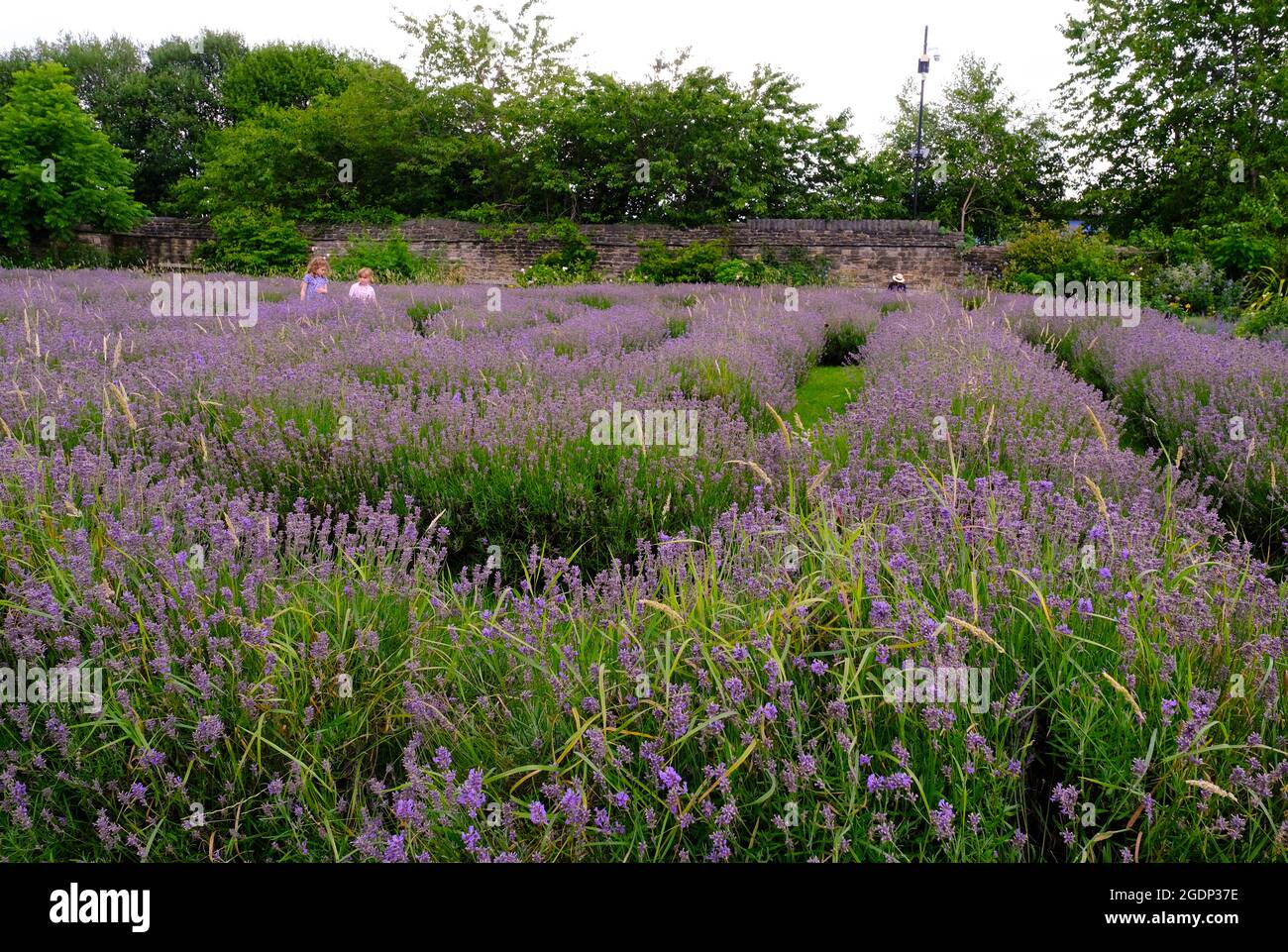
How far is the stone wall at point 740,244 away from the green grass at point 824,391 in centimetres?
1134

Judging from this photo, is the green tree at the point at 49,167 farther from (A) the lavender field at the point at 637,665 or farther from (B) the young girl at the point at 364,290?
(A) the lavender field at the point at 637,665

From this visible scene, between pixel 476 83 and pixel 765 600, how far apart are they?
23.7m

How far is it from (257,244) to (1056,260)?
18.6 m

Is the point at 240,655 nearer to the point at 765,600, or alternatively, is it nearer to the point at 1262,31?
the point at 765,600

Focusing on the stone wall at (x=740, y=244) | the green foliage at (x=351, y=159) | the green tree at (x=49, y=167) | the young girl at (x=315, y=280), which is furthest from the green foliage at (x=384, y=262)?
the young girl at (x=315, y=280)

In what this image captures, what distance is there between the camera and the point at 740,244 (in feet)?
64.7

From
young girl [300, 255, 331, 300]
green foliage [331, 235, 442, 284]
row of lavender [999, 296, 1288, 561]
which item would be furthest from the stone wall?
row of lavender [999, 296, 1288, 561]

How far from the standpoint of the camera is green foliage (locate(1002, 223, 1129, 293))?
54.1ft

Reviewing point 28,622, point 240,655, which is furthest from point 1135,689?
point 28,622

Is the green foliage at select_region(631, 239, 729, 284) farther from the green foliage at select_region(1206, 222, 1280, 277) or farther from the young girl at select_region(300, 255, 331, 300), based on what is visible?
the green foliage at select_region(1206, 222, 1280, 277)

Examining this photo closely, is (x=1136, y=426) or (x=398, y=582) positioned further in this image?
(x=1136, y=426)

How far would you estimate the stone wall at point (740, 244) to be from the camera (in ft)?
63.0

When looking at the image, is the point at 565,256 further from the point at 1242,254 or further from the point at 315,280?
the point at 1242,254

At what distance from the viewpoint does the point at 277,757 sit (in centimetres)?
199
